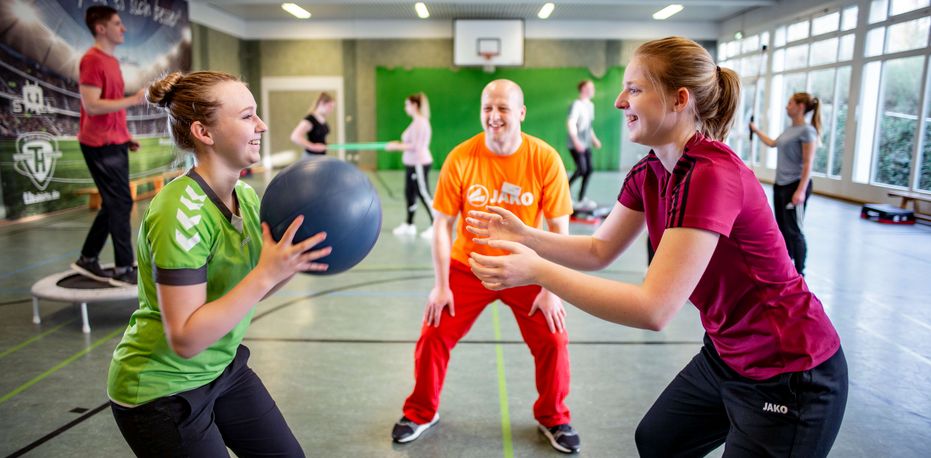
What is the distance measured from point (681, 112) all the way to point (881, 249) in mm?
7050

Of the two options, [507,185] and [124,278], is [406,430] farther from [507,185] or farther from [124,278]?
[124,278]

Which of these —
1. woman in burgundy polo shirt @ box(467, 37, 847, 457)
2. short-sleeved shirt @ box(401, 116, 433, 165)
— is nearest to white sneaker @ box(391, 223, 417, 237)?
short-sleeved shirt @ box(401, 116, 433, 165)

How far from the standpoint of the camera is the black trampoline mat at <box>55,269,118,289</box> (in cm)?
444

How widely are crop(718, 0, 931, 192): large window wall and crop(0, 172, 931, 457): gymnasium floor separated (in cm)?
540

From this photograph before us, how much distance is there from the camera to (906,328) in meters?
4.49

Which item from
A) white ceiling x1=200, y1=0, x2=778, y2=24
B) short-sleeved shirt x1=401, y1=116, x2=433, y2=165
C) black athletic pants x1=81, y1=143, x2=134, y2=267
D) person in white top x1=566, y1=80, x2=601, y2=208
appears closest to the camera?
black athletic pants x1=81, y1=143, x2=134, y2=267

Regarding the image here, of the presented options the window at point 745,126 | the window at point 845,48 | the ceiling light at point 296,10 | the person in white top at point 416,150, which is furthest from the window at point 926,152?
the ceiling light at point 296,10

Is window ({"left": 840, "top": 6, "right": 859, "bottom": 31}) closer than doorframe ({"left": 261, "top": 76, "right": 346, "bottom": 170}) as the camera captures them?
Yes

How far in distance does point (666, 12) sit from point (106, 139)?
14.4 meters

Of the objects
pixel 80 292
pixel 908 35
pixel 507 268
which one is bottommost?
pixel 80 292

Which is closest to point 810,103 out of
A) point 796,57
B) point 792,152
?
point 792,152

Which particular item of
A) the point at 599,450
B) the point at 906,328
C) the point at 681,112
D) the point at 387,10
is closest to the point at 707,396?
the point at 681,112

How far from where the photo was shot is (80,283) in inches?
178

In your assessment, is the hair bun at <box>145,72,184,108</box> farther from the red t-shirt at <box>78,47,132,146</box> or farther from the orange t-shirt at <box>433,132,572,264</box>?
the red t-shirt at <box>78,47,132,146</box>
